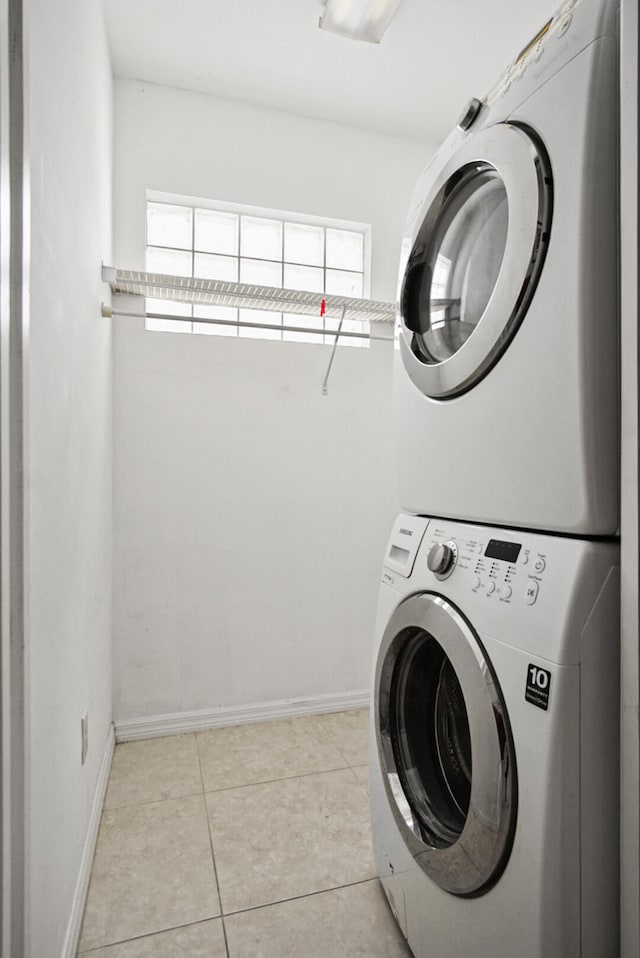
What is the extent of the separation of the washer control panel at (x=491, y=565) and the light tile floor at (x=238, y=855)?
37.3 inches

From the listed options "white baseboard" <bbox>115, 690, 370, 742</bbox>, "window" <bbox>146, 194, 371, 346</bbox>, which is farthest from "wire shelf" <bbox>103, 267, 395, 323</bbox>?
"white baseboard" <bbox>115, 690, 370, 742</bbox>

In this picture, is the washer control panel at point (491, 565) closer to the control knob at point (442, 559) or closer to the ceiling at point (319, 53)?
the control knob at point (442, 559)

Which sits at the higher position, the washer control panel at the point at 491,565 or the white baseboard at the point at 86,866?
the washer control panel at the point at 491,565

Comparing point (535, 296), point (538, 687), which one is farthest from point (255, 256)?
point (538, 687)

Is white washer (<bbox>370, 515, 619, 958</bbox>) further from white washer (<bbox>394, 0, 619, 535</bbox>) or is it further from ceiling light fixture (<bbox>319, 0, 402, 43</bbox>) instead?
ceiling light fixture (<bbox>319, 0, 402, 43</bbox>)

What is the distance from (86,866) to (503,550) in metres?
1.41

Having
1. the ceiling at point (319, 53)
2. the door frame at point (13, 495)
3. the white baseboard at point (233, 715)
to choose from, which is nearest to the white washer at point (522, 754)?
the door frame at point (13, 495)

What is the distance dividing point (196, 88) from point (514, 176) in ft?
6.49

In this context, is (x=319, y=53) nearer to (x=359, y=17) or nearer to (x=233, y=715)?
(x=359, y=17)

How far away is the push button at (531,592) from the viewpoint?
855mm

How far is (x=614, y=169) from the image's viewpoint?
2.70ft

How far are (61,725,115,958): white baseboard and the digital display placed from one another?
123cm

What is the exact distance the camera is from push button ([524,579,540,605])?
855mm

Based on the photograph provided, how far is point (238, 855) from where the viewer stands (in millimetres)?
1553
